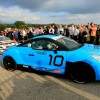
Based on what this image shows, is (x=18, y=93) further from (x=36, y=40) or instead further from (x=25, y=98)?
(x=36, y=40)

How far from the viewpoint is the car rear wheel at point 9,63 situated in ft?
27.9

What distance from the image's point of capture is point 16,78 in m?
7.55

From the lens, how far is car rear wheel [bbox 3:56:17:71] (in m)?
8.51

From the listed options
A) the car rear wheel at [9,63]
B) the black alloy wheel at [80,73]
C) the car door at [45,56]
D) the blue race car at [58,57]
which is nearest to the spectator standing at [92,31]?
the blue race car at [58,57]

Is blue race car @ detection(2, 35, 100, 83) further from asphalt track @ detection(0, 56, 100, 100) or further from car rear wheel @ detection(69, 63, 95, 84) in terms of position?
asphalt track @ detection(0, 56, 100, 100)

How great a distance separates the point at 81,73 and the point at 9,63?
10.6 ft

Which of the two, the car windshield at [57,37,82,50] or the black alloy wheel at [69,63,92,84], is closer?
the black alloy wheel at [69,63,92,84]

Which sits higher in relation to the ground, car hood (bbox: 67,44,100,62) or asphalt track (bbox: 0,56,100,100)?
car hood (bbox: 67,44,100,62)

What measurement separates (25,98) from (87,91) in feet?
5.59

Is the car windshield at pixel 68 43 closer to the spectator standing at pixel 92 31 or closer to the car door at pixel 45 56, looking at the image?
the car door at pixel 45 56

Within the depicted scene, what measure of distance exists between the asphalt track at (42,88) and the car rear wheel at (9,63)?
1.57ft

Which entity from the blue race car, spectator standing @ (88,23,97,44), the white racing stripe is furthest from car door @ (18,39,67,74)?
spectator standing @ (88,23,97,44)

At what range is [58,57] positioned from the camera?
7215 mm

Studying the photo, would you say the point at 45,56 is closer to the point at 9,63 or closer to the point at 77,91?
the point at 9,63
